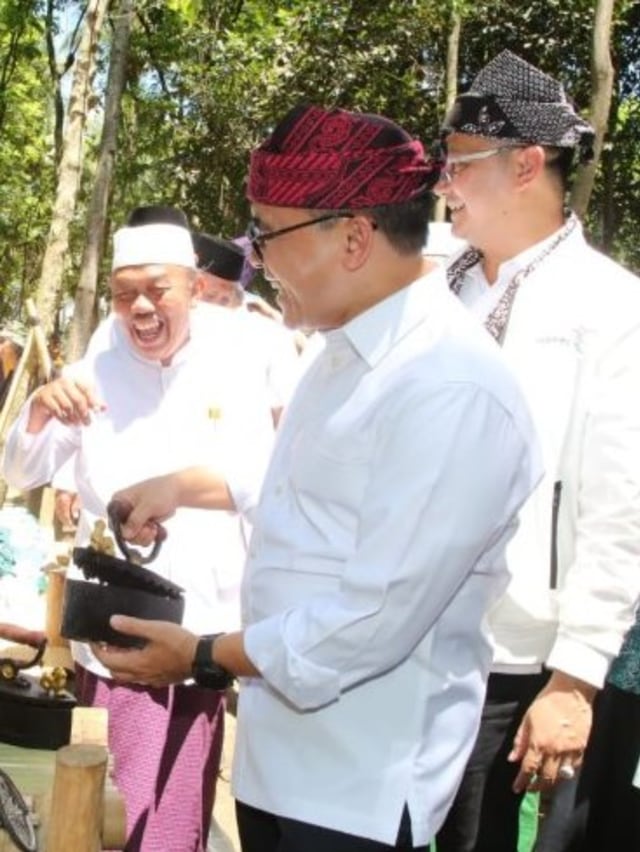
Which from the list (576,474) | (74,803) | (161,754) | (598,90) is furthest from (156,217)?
(598,90)

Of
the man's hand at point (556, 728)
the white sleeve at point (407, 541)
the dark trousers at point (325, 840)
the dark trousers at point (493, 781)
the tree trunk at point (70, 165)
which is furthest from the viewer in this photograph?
the tree trunk at point (70, 165)

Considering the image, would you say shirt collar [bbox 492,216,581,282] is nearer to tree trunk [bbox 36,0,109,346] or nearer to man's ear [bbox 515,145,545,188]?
man's ear [bbox 515,145,545,188]

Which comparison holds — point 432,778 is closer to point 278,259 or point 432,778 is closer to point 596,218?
point 278,259

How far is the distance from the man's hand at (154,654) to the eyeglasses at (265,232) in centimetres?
58

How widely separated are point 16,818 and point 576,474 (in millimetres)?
1150

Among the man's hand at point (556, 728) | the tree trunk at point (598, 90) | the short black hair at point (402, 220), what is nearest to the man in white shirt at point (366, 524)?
→ the short black hair at point (402, 220)

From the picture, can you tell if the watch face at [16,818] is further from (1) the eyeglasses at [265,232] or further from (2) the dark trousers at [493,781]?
(1) the eyeglasses at [265,232]

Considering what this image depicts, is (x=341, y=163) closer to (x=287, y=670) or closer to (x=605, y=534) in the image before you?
(x=287, y=670)

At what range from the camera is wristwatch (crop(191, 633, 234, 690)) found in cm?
180

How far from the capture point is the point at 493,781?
2.49m

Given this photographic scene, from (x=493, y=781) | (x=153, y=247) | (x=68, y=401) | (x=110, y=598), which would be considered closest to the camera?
(x=110, y=598)

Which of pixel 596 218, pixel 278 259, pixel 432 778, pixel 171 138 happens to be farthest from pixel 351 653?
pixel 596 218

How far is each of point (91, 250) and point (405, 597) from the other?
1327 cm

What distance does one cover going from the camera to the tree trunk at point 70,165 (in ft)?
40.4
